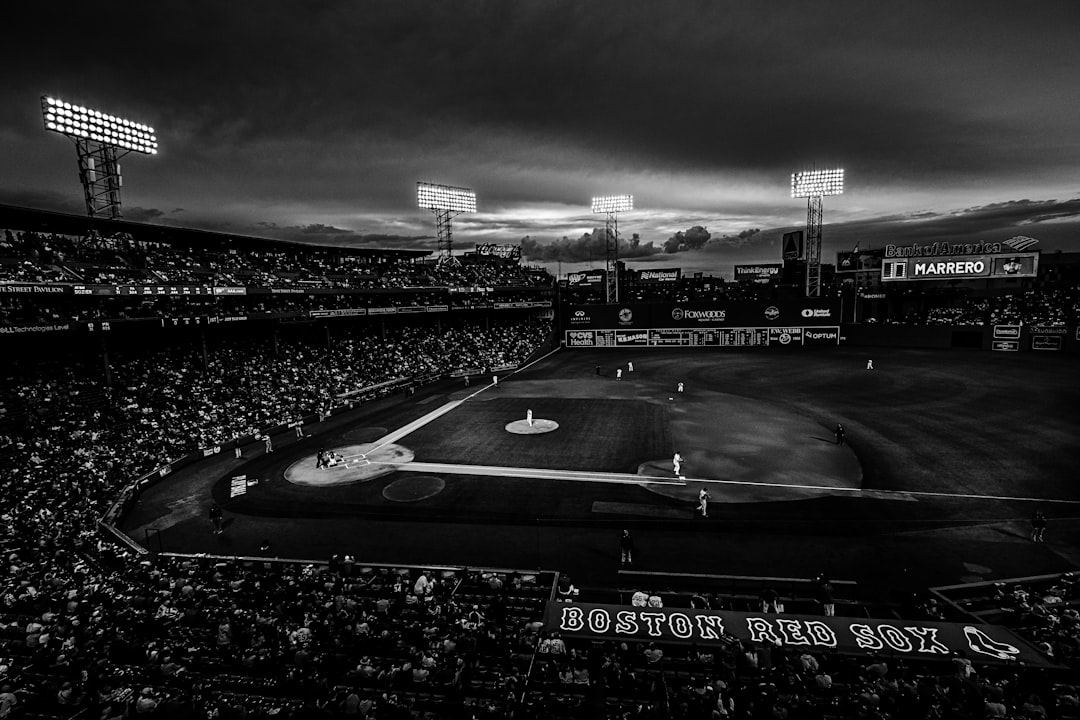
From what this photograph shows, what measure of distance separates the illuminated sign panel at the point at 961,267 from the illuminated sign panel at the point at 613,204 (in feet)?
98.6

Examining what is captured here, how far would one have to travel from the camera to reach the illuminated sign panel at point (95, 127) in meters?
30.8

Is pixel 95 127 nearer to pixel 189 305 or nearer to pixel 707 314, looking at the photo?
pixel 189 305

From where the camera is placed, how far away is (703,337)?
211ft

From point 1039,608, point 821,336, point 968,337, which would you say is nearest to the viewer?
point 1039,608

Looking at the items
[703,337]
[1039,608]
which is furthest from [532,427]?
[703,337]

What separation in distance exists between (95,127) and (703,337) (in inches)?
2390

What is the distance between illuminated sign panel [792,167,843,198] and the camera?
57447 millimetres

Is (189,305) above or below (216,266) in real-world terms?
below

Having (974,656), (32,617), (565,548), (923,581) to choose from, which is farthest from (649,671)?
(32,617)

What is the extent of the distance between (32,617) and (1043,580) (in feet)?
85.2

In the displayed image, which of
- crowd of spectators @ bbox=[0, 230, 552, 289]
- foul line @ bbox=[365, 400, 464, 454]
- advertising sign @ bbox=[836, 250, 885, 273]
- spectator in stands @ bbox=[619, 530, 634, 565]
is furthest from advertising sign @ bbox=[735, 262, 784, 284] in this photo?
spectator in stands @ bbox=[619, 530, 634, 565]

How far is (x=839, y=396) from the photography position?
35.9 meters

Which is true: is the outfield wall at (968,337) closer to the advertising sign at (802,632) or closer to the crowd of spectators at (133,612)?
the advertising sign at (802,632)

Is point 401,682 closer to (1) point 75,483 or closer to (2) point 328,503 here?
(2) point 328,503
